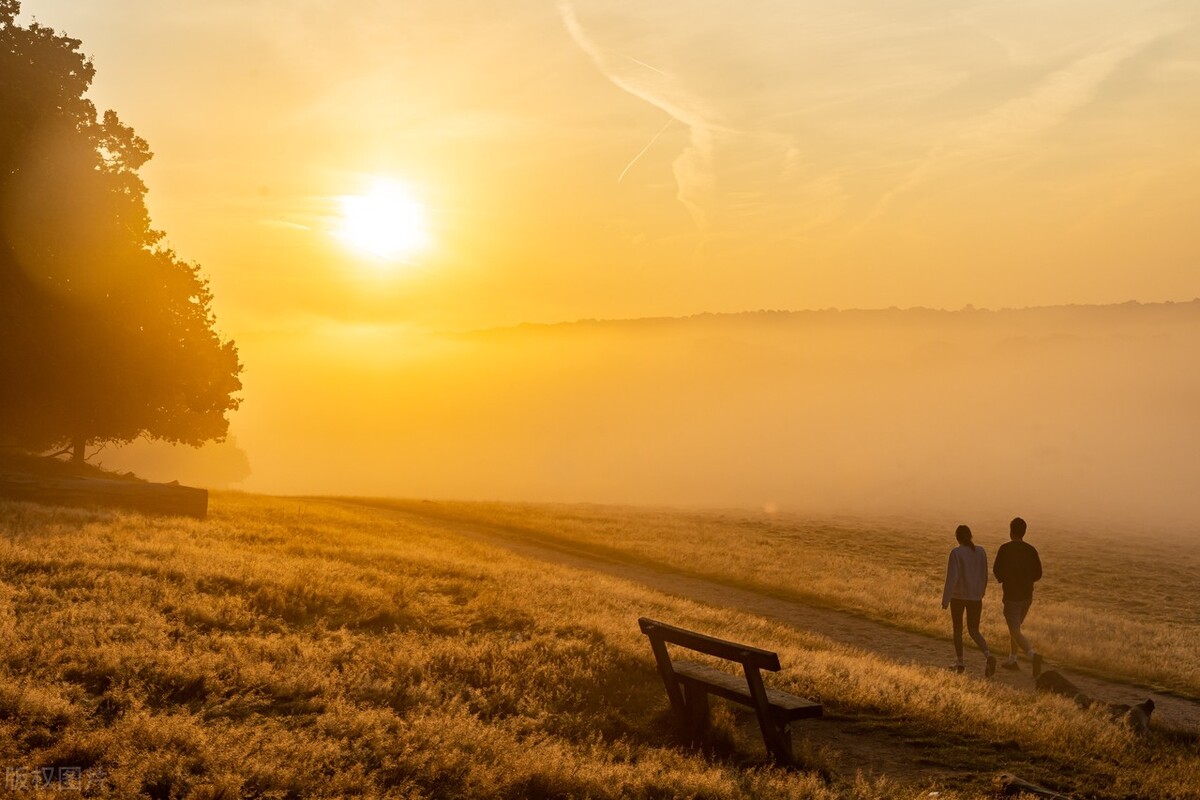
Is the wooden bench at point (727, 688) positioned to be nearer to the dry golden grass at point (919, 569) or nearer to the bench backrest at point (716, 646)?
the bench backrest at point (716, 646)

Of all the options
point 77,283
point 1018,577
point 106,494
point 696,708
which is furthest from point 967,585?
point 77,283

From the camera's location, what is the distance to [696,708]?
35.3ft

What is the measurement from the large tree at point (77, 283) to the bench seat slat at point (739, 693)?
26603 millimetres

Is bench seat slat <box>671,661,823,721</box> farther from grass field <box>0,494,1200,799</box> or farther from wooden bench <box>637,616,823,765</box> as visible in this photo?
grass field <box>0,494,1200,799</box>

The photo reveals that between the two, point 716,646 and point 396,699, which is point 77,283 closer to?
point 396,699

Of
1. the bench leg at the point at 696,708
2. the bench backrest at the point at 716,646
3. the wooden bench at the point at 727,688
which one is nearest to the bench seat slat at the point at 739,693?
the wooden bench at the point at 727,688

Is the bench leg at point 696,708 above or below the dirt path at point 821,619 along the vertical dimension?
above

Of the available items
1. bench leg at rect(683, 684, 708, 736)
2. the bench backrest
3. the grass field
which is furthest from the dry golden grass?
the bench backrest

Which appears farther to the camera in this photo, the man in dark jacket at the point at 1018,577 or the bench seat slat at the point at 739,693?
the man in dark jacket at the point at 1018,577

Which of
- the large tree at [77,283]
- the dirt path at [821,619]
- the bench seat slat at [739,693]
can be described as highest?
the large tree at [77,283]

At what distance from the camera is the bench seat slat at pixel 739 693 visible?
9430 mm

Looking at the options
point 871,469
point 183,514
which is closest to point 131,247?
point 183,514

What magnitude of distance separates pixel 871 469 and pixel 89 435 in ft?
563

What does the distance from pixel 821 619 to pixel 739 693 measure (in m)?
14.4
